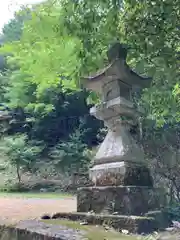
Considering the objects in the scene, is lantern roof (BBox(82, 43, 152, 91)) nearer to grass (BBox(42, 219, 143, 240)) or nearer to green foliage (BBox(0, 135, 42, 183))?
grass (BBox(42, 219, 143, 240))

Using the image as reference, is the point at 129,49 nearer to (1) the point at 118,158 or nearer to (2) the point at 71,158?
(1) the point at 118,158

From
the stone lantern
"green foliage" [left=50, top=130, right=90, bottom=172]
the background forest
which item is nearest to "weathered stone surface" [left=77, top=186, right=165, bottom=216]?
the stone lantern

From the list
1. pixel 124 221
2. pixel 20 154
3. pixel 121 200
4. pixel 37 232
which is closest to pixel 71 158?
pixel 20 154

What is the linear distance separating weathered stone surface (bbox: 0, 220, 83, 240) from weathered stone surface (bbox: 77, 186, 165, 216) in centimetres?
56

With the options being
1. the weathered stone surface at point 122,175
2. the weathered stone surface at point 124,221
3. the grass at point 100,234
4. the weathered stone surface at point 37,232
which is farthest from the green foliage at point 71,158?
the grass at point 100,234

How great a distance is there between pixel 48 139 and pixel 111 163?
1192 centimetres

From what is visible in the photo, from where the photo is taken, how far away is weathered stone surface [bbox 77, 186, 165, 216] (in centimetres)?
281

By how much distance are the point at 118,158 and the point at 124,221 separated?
2.24 feet

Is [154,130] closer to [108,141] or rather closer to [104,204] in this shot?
[108,141]

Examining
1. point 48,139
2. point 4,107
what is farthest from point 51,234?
point 4,107

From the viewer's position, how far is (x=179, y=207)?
10.4 feet

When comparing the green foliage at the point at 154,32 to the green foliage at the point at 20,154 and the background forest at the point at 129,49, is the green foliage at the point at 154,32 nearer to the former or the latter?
the background forest at the point at 129,49

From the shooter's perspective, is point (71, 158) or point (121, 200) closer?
point (121, 200)

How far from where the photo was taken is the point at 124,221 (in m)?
2.61
